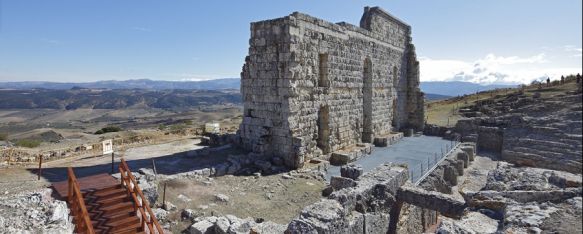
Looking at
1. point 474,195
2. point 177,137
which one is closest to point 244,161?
point 474,195

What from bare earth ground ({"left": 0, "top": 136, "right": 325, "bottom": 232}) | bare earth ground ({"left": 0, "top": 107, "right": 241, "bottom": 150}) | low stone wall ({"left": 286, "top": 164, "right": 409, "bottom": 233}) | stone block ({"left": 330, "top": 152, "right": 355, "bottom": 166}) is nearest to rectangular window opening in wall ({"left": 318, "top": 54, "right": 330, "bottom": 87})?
stone block ({"left": 330, "top": 152, "right": 355, "bottom": 166})

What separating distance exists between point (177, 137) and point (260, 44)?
10.6m

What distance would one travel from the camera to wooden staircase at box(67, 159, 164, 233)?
727cm

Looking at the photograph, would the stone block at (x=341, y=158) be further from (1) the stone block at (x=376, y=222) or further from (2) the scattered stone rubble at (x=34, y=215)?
(2) the scattered stone rubble at (x=34, y=215)

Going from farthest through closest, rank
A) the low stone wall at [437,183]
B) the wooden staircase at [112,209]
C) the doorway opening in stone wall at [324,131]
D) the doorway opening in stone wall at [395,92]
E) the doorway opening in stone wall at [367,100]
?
the doorway opening in stone wall at [395,92] → the doorway opening in stone wall at [367,100] → the doorway opening in stone wall at [324,131] → the low stone wall at [437,183] → the wooden staircase at [112,209]

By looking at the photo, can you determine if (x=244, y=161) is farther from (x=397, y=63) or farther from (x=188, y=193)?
(x=397, y=63)

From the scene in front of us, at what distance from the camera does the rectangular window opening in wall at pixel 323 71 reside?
16500 millimetres

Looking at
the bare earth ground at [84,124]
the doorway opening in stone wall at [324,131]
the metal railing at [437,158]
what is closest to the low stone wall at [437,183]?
the metal railing at [437,158]

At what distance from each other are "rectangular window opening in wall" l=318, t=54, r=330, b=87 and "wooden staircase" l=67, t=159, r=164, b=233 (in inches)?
400

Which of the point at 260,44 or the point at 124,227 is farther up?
the point at 260,44

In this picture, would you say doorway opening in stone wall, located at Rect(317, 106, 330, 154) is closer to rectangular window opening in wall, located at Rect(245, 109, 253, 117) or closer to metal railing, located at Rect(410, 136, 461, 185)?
rectangular window opening in wall, located at Rect(245, 109, 253, 117)

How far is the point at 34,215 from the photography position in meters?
7.18

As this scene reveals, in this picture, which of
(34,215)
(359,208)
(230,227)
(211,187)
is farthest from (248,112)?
(34,215)

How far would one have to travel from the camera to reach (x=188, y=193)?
35.4 ft
